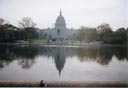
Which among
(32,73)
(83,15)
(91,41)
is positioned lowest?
(32,73)

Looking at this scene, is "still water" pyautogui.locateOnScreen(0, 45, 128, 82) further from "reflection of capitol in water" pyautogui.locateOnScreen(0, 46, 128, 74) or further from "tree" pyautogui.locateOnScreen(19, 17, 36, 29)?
"tree" pyautogui.locateOnScreen(19, 17, 36, 29)

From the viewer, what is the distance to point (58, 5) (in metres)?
3.77

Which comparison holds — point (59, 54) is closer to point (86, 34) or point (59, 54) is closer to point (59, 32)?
point (59, 32)

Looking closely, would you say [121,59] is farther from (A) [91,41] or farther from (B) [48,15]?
(B) [48,15]

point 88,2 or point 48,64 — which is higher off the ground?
point 88,2

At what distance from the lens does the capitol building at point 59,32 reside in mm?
3811

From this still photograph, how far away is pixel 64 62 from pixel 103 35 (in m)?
0.64

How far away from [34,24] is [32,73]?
639 mm

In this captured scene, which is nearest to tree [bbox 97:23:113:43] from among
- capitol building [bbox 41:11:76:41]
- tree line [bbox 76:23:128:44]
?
tree line [bbox 76:23:128:44]

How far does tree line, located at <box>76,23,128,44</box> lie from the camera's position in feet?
12.4

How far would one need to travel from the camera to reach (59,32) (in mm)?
3975

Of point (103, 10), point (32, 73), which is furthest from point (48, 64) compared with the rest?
point (103, 10)

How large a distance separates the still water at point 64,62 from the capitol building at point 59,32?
0.49ft

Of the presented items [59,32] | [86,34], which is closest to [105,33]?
[86,34]
